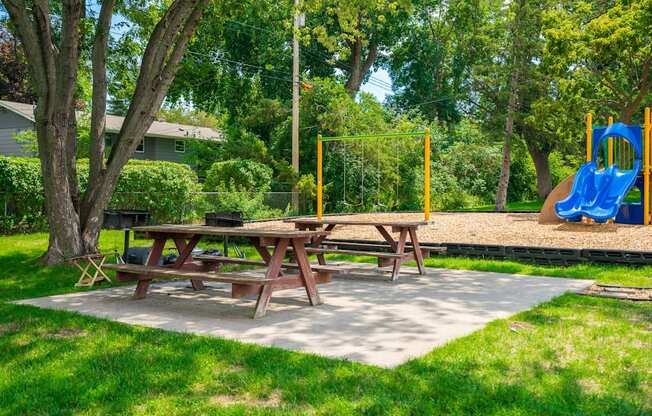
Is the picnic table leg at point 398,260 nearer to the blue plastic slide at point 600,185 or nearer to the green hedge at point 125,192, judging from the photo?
the blue plastic slide at point 600,185

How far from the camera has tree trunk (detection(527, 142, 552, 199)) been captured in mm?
29578

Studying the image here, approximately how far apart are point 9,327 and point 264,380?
2860 mm

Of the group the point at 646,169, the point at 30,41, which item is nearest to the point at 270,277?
the point at 30,41

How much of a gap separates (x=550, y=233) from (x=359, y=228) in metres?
4.48

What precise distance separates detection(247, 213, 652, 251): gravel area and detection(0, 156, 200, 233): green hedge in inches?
124

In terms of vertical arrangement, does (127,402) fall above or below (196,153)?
below

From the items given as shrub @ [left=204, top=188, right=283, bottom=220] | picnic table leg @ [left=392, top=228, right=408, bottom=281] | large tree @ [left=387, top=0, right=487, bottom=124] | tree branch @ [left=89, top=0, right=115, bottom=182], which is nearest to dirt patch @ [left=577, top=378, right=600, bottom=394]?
picnic table leg @ [left=392, top=228, right=408, bottom=281]

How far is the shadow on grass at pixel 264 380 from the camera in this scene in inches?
141

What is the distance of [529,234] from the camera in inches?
501

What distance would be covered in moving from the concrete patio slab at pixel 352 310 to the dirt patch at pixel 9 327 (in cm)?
77

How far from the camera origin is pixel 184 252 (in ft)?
24.6

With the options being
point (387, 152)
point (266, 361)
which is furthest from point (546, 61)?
point (266, 361)

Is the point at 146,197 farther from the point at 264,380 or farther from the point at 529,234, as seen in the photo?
the point at 264,380

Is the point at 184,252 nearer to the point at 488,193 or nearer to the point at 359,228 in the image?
the point at 359,228
